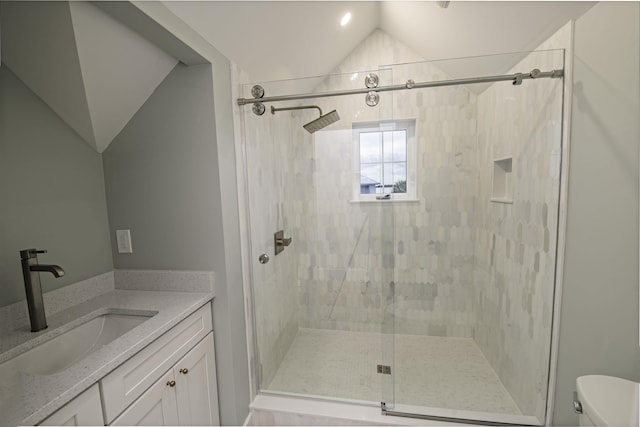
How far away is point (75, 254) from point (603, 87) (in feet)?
8.25

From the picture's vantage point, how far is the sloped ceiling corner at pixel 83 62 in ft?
3.02

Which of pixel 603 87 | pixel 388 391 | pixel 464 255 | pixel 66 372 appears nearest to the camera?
pixel 66 372

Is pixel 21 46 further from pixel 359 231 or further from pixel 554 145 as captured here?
pixel 554 145

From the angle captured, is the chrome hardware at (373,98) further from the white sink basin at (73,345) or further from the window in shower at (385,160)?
the white sink basin at (73,345)

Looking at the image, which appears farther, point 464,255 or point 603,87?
point 464,255

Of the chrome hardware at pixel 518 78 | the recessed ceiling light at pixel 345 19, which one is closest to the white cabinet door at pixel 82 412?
the chrome hardware at pixel 518 78

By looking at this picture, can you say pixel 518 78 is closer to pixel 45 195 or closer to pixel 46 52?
pixel 46 52

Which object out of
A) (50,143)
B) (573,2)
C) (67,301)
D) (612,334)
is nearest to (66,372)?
(67,301)

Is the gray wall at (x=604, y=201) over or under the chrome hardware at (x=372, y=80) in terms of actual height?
under

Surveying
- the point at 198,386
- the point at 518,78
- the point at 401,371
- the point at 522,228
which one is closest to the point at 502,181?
the point at 522,228

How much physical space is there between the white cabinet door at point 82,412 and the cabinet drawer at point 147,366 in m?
0.02

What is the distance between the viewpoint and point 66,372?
76 cm

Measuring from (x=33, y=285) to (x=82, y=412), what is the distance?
0.57 m

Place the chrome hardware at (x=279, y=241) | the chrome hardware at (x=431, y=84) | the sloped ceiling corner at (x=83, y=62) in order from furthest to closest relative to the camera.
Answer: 1. the chrome hardware at (x=279, y=241)
2. the chrome hardware at (x=431, y=84)
3. the sloped ceiling corner at (x=83, y=62)
